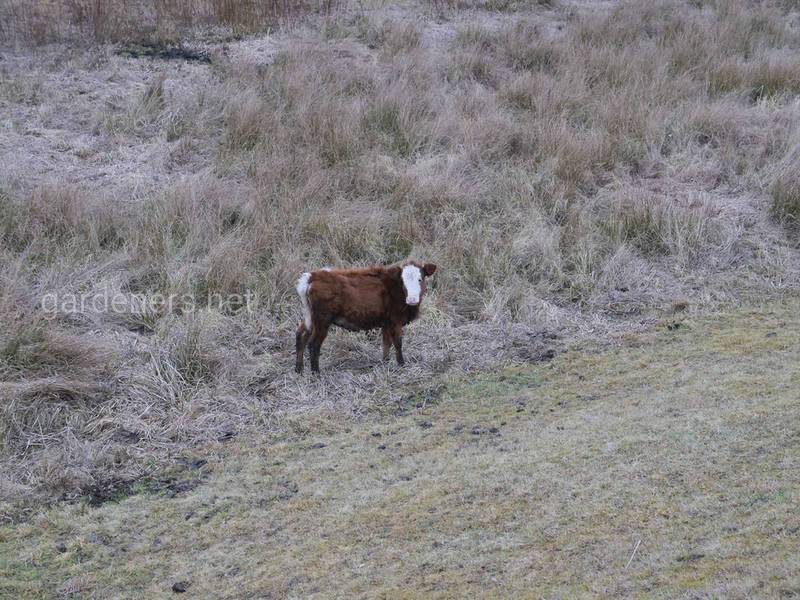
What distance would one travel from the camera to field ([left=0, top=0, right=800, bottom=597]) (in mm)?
4512

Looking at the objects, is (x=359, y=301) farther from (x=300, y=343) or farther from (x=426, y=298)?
(x=426, y=298)

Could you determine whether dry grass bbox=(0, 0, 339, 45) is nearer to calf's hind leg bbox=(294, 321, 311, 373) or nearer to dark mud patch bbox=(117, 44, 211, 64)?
dark mud patch bbox=(117, 44, 211, 64)

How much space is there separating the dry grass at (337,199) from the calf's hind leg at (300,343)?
0.14m

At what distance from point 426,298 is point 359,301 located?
4.58 ft

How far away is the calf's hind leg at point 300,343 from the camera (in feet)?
23.7

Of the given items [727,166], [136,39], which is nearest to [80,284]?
[136,39]

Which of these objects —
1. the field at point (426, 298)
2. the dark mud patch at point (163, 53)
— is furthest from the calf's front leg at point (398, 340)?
the dark mud patch at point (163, 53)

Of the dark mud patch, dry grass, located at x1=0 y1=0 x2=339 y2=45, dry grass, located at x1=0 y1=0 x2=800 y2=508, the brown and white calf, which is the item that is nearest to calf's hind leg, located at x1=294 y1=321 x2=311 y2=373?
the brown and white calf

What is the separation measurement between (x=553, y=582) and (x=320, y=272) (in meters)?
3.94

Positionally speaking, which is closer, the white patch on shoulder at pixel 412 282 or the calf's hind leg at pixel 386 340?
the white patch on shoulder at pixel 412 282

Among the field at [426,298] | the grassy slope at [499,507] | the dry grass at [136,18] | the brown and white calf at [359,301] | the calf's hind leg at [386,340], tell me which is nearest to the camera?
the grassy slope at [499,507]

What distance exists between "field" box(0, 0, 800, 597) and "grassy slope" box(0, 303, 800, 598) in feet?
0.08

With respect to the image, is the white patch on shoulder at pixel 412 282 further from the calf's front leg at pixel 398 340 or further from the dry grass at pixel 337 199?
the dry grass at pixel 337 199

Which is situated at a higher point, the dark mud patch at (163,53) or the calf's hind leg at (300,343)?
the dark mud patch at (163,53)
